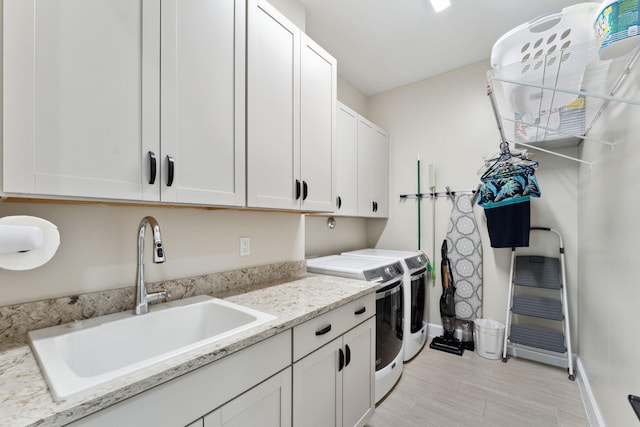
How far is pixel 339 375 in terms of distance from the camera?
1.40 meters

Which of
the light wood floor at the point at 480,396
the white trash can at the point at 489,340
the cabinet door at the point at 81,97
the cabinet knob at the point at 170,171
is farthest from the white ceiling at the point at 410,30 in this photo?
the light wood floor at the point at 480,396

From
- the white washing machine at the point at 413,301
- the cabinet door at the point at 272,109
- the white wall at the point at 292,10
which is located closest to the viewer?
the cabinet door at the point at 272,109

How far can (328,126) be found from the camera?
192 centimetres

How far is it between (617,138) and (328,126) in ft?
4.99

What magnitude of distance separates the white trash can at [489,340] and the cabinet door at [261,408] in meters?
2.26

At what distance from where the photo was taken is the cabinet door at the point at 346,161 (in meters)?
2.53

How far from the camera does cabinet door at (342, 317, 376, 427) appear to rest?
57.8 inches

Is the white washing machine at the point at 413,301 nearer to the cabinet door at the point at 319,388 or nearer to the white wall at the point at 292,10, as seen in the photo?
the cabinet door at the point at 319,388

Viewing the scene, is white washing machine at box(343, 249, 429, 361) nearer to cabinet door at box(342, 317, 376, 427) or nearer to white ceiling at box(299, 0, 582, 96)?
cabinet door at box(342, 317, 376, 427)

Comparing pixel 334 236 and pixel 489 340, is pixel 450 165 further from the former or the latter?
pixel 489 340

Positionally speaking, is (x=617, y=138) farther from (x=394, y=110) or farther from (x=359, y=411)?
(x=394, y=110)

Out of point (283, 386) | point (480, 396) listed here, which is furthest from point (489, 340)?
point (283, 386)

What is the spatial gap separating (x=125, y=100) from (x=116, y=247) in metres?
0.61

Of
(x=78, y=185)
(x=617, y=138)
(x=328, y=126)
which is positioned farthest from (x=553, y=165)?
(x=78, y=185)
